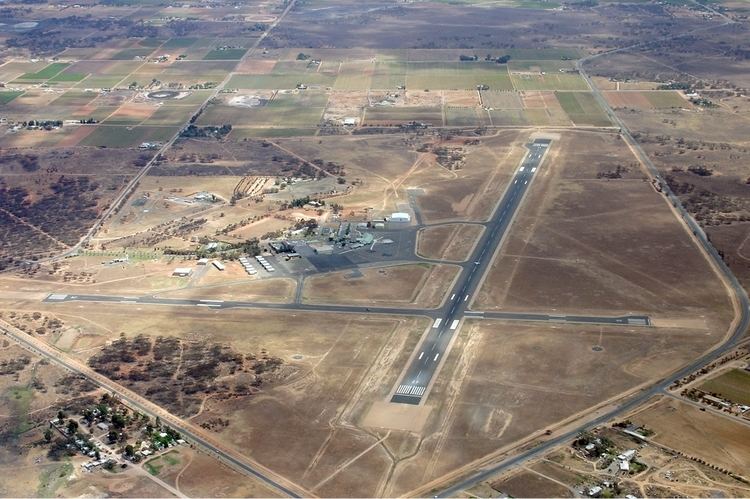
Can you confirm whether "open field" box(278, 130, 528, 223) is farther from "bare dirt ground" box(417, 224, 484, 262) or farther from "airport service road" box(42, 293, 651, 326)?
"airport service road" box(42, 293, 651, 326)

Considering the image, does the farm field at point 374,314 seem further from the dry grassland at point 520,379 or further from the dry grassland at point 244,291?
the dry grassland at point 244,291

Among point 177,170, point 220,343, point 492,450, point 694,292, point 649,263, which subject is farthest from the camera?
point 177,170

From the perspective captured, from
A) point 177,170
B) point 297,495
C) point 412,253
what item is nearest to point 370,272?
point 412,253

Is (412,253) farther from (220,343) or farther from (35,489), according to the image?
(35,489)

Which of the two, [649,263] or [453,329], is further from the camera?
[649,263]

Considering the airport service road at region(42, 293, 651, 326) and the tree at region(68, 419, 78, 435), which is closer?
the tree at region(68, 419, 78, 435)

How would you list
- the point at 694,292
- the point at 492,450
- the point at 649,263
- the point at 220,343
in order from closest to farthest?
the point at 492,450 < the point at 220,343 < the point at 694,292 < the point at 649,263

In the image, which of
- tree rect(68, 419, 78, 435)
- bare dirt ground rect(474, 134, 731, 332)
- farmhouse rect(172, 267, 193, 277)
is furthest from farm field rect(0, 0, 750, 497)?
bare dirt ground rect(474, 134, 731, 332)

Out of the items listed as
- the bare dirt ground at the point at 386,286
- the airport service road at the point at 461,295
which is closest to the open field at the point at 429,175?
the airport service road at the point at 461,295
